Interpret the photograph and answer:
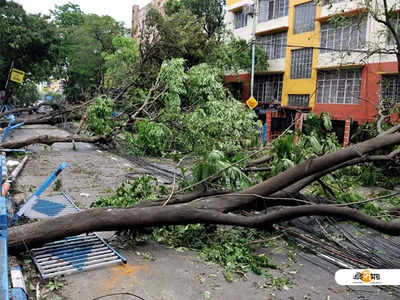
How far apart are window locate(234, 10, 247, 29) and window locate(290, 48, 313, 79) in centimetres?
539

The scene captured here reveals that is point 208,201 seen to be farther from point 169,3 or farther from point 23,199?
point 169,3

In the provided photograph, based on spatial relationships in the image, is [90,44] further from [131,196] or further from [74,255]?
[74,255]

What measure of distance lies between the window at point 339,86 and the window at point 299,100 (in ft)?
3.09

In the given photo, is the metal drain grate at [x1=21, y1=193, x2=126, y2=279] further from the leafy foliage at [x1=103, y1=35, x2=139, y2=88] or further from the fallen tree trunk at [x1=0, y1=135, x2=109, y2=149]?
the leafy foliage at [x1=103, y1=35, x2=139, y2=88]

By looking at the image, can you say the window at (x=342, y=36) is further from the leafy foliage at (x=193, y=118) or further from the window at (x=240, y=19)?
the leafy foliage at (x=193, y=118)

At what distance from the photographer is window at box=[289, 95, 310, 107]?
20753mm

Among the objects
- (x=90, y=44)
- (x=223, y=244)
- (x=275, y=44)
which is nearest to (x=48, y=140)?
(x=223, y=244)

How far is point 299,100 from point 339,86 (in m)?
2.90

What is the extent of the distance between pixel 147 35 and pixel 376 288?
11.7 meters

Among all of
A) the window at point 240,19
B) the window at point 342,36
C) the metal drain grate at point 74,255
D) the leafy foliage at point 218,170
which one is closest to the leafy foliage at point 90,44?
the window at point 240,19

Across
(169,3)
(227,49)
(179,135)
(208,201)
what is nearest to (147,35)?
(179,135)

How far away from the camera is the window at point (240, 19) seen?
990 inches

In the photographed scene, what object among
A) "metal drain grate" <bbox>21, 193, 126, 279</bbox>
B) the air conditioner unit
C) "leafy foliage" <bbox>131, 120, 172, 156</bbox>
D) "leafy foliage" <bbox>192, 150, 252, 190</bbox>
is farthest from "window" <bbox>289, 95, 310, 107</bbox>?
"metal drain grate" <bbox>21, 193, 126, 279</bbox>

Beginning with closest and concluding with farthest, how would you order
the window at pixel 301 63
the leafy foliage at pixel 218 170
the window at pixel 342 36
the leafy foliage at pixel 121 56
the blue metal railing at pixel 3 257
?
the blue metal railing at pixel 3 257, the leafy foliage at pixel 218 170, the window at pixel 342 36, the leafy foliage at pixel 121 56, the window at pixel 301 63
